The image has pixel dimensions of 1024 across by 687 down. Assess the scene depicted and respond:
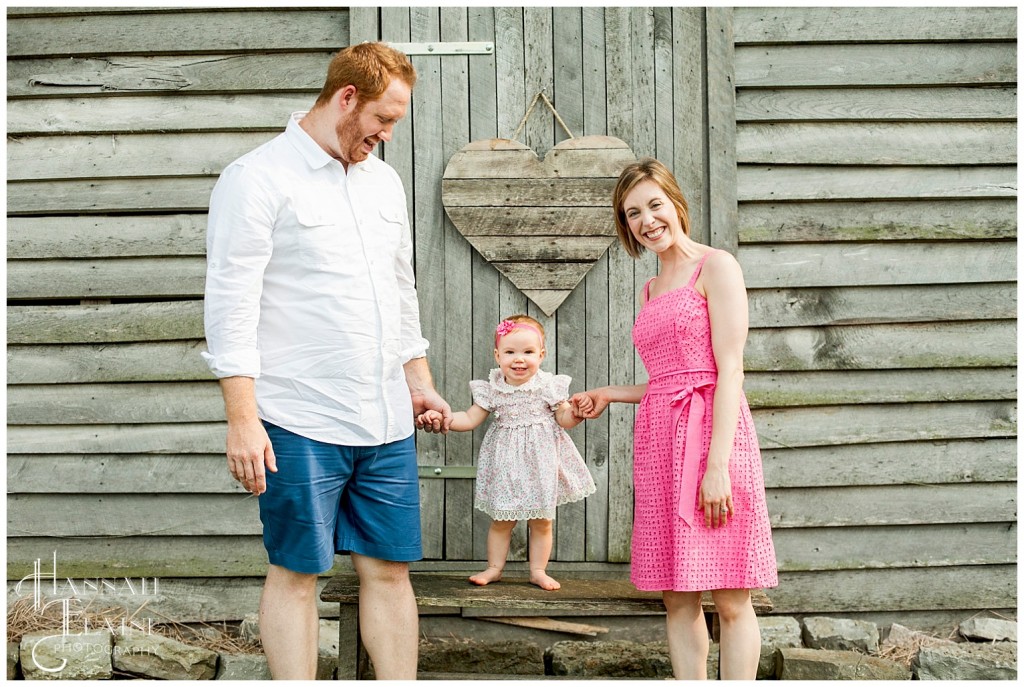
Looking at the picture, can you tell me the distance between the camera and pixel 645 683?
9.73ft

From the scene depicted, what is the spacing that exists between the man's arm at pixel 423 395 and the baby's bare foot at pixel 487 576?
61cm

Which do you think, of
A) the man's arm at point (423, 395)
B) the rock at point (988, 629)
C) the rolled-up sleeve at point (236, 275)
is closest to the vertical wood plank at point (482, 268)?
the man's arm at point (423, 395)

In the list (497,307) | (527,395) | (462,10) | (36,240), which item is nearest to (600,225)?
(497,307)

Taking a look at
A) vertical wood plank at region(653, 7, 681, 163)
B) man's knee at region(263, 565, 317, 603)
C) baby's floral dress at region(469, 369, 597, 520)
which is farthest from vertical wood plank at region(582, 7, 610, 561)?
man's knee at region(263, 565, 317, 603)

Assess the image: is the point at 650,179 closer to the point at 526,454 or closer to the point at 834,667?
the point at 526,454

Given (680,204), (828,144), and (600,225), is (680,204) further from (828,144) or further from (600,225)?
(828,144)

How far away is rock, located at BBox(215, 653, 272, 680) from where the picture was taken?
3.62 metres

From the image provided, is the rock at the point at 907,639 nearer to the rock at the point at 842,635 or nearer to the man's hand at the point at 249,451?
the rock at the point at 842,635

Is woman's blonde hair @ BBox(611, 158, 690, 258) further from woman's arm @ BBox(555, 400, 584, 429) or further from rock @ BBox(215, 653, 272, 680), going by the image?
rock @ BBox(215, 653, 272, 680)

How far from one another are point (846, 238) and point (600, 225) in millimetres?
997

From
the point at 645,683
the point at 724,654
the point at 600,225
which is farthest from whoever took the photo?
the point at 600,225

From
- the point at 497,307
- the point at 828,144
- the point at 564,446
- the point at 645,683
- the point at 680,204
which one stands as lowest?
the point at 645,683

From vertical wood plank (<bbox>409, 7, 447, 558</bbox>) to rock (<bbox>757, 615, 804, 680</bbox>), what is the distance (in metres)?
1.62

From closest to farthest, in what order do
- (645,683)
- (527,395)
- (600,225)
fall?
1. (645,683)
2. (527,395)
3. (600,225)
